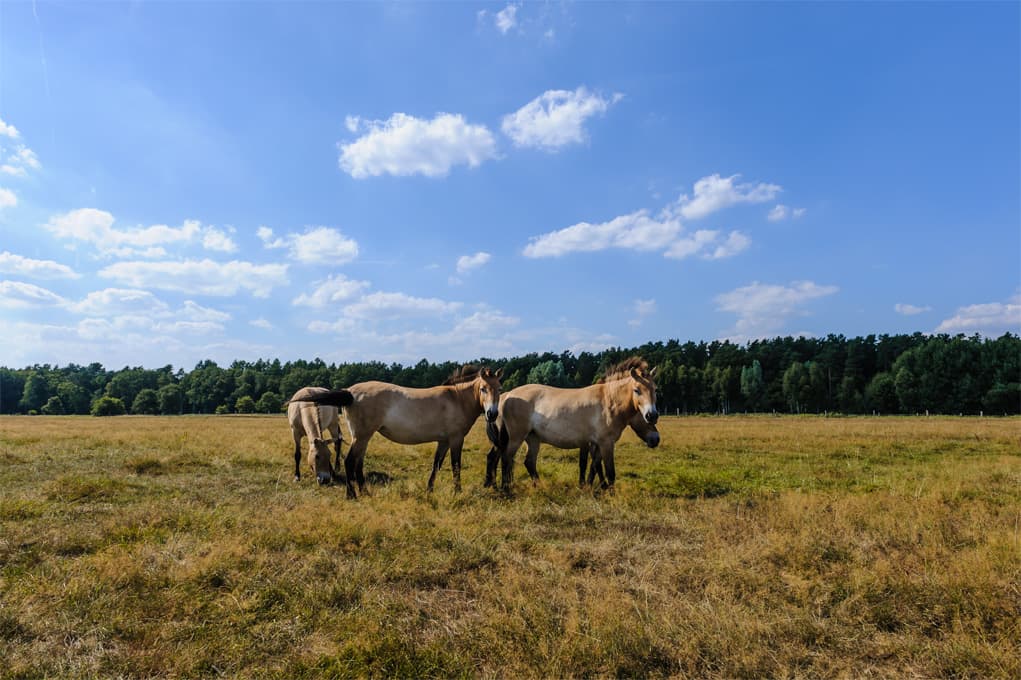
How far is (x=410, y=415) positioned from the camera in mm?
9492

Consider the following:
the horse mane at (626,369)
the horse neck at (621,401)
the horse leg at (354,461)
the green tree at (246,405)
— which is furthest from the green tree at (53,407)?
the horse neck at (621,401)

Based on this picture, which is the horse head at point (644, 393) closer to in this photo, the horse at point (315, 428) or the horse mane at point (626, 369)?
the horse mane at point (626, 369)

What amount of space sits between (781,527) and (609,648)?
4.19 meters

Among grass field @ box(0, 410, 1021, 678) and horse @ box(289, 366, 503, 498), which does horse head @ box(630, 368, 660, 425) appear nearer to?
grass field @ box(0, 410, 1021, 678)

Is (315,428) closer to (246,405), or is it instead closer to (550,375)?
(550,375)

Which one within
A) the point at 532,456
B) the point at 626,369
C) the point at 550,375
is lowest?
the point at 532,456

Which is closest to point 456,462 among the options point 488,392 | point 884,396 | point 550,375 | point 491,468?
point 491,468

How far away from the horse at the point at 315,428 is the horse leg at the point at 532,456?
4.06m

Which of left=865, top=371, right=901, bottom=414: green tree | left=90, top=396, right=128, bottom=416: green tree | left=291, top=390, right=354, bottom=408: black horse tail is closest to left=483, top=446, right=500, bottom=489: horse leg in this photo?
left=291, top=390, right=354, bottom=408: black horse tail

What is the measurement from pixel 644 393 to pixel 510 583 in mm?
5522

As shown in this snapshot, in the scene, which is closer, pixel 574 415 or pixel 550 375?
pixel 574 415

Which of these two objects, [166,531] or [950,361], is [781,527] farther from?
[950,361]

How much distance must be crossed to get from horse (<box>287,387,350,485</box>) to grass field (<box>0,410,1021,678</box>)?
1.32m

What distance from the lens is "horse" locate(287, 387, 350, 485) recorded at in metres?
10.7
